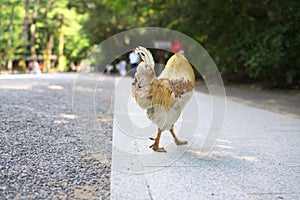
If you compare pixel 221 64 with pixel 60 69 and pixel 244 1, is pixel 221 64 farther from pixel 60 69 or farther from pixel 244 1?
pixel 60 69

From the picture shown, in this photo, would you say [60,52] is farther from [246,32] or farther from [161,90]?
[161,90]

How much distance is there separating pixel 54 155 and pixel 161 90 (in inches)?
61.7

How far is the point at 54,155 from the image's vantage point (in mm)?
4312

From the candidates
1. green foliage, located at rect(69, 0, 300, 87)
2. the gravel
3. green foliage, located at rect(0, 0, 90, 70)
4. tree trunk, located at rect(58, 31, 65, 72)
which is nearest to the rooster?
the gravel

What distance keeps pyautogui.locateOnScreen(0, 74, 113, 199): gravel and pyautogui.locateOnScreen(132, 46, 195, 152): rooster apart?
0.84 m

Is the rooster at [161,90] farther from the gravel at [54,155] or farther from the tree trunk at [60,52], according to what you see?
the tree trunk at [60,52]

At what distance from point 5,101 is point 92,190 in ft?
22.7

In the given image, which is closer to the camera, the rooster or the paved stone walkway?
the paved stone walkway

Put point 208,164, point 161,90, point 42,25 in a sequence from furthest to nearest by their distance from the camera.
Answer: point 42,25
point 161,90
point 208,164

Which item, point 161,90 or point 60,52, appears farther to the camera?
point 60,52

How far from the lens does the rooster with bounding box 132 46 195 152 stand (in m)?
4.24

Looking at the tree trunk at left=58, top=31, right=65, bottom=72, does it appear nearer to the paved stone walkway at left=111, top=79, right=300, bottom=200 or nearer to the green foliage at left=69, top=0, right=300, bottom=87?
the green foliage at left=69, top=0, right=300, bottom=87

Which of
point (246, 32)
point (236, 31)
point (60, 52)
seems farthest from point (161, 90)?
point (60, 52)

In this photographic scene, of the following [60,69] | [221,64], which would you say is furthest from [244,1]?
[60,69]
